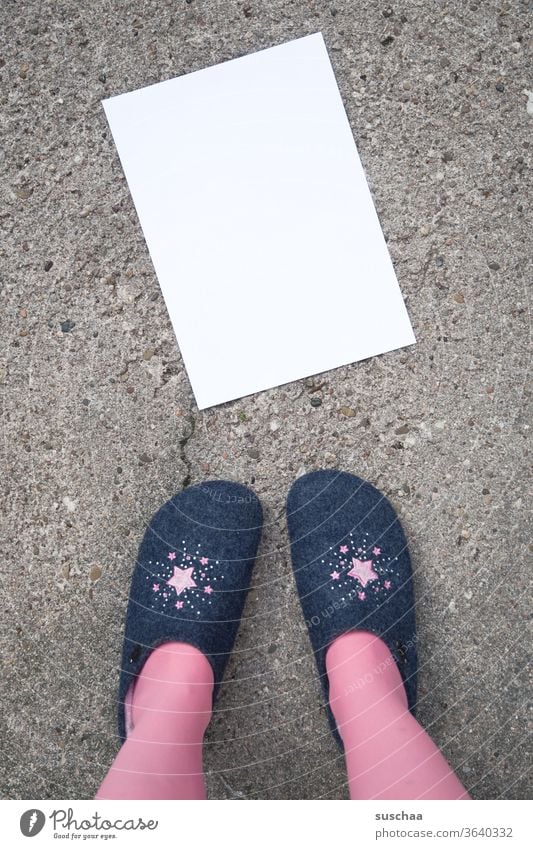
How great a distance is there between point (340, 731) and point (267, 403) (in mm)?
367

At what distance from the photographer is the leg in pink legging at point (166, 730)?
27.5 inches

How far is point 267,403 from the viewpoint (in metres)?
0.80

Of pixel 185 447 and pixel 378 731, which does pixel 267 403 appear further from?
pixel 378 731

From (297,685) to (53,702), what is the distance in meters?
0.28

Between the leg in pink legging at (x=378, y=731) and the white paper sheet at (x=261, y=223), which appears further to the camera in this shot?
the white paper sheet at (x=261, y=223)

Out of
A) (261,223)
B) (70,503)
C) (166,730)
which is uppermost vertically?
(261,223)

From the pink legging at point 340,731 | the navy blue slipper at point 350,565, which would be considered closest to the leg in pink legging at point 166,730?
the pink legging at point 340,731

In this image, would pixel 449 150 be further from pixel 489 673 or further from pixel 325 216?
pixel 489 673

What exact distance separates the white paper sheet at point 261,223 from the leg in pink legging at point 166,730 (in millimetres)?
292

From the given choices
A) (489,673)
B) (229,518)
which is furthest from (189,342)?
(489,673)

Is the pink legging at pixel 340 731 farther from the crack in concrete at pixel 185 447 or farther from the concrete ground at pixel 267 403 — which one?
the crack in concrete at pixel 185 447
